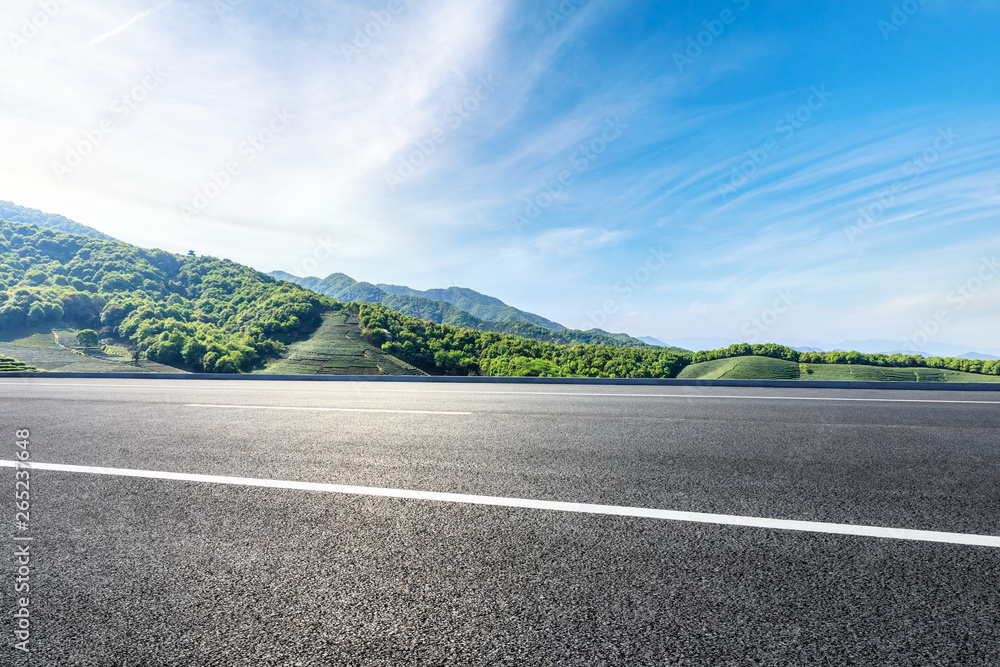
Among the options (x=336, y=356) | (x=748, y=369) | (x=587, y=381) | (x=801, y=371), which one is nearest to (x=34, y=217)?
(x=336, y=356)

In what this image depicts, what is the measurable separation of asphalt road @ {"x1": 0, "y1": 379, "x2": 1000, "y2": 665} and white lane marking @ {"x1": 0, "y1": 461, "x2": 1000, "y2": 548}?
0.25 feet

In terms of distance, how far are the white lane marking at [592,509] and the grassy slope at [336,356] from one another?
4079 cm

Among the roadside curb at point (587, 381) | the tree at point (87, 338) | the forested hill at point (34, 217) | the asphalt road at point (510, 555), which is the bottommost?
the asphalt road at point (510, 555)

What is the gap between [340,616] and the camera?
196 cm

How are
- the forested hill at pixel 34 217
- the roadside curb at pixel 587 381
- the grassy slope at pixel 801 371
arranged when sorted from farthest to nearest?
the forested hill at pixel 34 217 → the grassy slope at pixel 801 371 → the roadside curb at pixel 587 381

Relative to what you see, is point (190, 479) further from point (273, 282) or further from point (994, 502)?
point (273, 282)

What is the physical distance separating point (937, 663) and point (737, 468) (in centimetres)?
250

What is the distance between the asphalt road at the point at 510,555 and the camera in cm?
177

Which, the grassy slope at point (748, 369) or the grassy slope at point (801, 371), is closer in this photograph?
the grassy slope at point (801, 371)

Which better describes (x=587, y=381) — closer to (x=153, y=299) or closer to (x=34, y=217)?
(x=153, y=299)

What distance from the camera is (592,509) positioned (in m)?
3.09

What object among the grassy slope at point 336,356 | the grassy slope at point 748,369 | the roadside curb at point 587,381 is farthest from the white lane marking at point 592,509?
the grassy slope at point 336,356

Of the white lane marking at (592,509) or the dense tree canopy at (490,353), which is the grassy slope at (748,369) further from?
the white lane marking at (592,509)

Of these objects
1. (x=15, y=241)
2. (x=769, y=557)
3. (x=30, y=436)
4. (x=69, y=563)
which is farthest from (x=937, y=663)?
(x=15, y=241)
